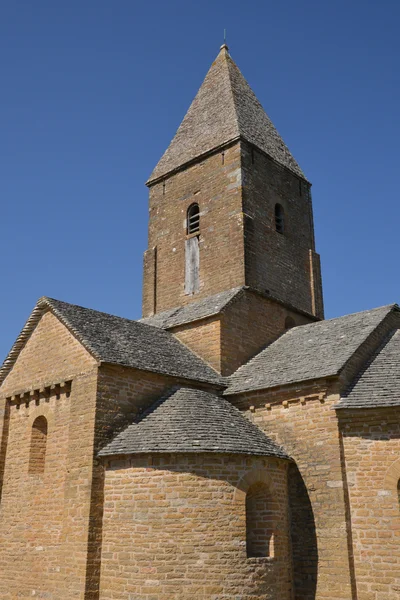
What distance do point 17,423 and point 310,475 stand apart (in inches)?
305

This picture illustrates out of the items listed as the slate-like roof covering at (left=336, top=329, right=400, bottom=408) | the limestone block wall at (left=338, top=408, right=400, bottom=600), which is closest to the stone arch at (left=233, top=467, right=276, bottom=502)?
the limestone block wall at (left=338, top=408, right=400, bottom=600)

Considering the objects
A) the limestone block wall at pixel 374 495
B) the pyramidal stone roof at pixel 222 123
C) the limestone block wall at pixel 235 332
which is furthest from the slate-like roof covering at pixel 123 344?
the pyramidal stone roof at pixel 222 123

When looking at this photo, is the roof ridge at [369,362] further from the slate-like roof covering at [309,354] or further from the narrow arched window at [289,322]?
the narrow arched window at [289,322]

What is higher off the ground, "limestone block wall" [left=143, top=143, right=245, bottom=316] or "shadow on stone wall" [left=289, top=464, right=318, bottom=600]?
"limestone block wall" [left=143, top=143, right=245, bottom=316]

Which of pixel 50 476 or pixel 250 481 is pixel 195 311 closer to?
pixel 50 476

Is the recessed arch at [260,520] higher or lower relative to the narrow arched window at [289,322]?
lower

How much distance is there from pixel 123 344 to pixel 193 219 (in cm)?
721

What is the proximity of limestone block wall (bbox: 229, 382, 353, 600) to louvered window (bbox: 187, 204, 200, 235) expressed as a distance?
8.05m

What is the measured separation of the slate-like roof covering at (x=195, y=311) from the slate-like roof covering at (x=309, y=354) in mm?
1913

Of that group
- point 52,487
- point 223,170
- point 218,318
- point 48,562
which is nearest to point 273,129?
point 223,170

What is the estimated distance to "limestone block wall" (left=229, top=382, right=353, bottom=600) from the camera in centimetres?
1160

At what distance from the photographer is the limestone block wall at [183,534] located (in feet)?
34.7

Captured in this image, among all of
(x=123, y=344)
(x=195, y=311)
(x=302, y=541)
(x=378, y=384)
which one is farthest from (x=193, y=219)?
(x=302, y=541)

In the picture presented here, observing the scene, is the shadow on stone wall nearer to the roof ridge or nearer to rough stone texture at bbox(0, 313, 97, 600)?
the roof ridge
